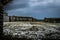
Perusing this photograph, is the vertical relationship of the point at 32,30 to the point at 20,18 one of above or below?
below

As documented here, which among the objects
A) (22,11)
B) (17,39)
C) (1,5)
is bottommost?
(17,39)

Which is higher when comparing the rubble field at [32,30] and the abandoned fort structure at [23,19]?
the abandoned fort structure at [23,19]

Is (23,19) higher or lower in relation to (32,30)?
higher

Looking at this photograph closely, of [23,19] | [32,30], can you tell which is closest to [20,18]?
[23,19]

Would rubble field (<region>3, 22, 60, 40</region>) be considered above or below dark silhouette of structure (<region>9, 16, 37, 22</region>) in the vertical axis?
below

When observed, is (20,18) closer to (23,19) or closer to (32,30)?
(23,19)

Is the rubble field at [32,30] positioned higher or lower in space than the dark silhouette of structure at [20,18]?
lower

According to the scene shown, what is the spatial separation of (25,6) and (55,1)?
574mm

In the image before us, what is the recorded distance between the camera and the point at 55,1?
1678 millimetres

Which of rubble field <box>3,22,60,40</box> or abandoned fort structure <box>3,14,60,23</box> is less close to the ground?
abandoned fort structure <box>3,14,60,23</box>

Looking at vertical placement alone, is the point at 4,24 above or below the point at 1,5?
below

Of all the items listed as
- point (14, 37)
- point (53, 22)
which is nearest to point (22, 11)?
point (14, 37)

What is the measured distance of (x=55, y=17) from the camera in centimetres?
166

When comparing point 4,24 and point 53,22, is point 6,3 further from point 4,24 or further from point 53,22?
point 53,22
